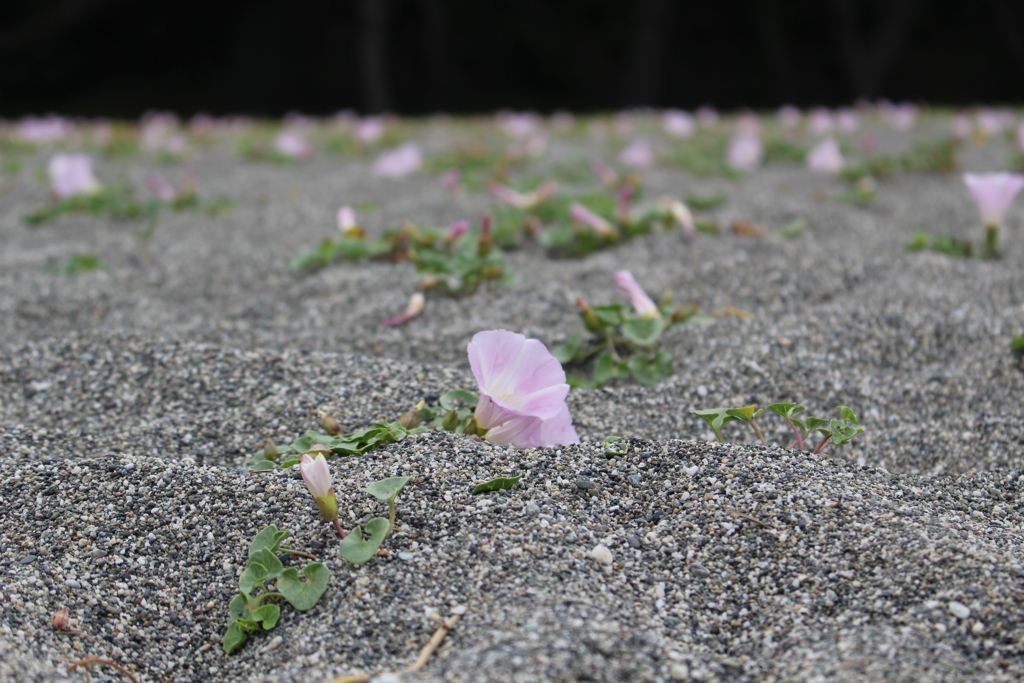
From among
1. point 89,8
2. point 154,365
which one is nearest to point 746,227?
point 154,365

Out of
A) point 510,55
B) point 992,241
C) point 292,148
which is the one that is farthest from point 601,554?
point 510,55

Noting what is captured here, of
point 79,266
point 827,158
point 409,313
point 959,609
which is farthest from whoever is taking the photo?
point 827,158

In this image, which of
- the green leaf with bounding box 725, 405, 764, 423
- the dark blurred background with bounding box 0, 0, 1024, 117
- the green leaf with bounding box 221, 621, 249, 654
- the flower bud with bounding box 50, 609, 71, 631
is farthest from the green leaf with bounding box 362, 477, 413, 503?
the dark blurred background with bounding box 0, 0, 1024, 117

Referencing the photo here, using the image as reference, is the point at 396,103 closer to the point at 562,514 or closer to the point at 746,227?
the point at 746,227

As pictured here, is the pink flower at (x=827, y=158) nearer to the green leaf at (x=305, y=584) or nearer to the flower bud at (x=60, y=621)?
the green leaf at (x=305, y=584)

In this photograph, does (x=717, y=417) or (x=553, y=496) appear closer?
(x=553, y=496)

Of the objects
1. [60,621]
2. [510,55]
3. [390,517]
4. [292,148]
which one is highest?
[390,517]

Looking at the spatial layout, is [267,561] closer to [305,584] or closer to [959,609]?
[305,584]
